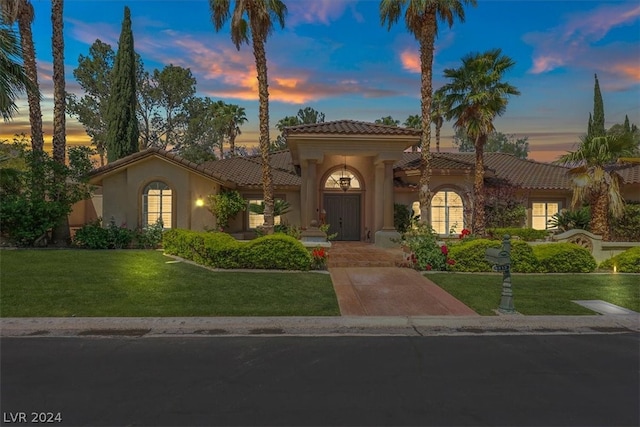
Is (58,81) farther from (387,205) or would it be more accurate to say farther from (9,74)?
(387,205)

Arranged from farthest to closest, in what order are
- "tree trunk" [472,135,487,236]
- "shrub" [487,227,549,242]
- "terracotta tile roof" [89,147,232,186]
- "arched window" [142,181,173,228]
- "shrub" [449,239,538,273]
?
"shrub" [487,227,549,242] < "tree trunk" [472,135,487,236] < "arched window" [142,181,173,228] < "terracotta tile roof" [89,147,232,186] < "shrub" [449,239,538,273]

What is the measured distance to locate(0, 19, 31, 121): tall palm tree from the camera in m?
9.74

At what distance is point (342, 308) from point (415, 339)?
1.97 m

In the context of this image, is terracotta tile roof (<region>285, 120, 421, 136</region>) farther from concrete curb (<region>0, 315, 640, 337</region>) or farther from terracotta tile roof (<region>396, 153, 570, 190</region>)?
concrete curb (<region>0, 315, 640, 337</region>)

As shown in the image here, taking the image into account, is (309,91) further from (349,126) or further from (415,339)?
(415,339)

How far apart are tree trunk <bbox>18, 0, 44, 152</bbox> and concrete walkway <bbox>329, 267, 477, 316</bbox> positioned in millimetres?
14280

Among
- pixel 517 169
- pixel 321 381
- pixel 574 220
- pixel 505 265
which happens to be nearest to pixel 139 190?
pixel 321 381

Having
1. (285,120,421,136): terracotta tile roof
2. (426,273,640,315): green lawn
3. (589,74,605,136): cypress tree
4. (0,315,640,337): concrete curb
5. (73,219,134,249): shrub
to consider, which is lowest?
(0,315,640,337): concrete curb

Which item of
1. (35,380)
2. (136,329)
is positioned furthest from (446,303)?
(35,380)

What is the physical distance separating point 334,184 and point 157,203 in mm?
8698

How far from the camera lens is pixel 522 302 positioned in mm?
8281

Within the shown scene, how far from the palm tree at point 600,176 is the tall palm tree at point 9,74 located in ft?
64.4

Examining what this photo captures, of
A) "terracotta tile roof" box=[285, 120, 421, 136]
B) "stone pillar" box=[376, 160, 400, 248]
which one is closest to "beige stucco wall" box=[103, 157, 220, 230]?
"terracotta tile roof" box=[285, 120, 421, 136]

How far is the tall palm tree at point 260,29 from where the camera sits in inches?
568
